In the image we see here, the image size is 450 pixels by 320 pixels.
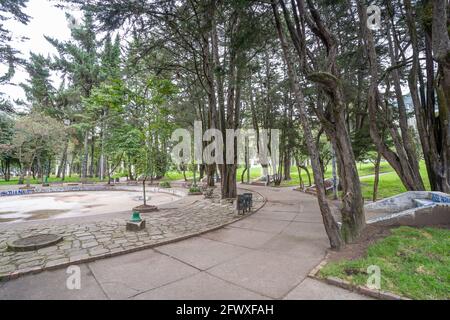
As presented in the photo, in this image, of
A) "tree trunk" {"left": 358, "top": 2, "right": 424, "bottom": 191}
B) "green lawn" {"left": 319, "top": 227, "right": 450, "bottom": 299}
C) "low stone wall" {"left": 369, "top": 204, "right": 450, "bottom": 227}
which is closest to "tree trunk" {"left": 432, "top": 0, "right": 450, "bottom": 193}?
"tree trunk" {"left": 358, "top": 2, "right": 424, "bottom": 191}

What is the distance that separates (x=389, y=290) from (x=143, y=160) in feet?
31.4

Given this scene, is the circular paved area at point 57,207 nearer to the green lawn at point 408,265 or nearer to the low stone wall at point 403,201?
the green lawn at point 408,265

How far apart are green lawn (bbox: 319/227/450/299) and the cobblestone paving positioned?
13.1 feet

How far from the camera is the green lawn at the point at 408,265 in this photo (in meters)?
3.02

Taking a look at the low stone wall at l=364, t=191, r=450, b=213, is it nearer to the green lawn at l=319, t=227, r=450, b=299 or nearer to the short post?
the green lawn at l=319, t=227, r=450, b=299

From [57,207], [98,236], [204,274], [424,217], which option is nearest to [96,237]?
[98,236]

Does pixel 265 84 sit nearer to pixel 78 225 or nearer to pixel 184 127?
pixel 184 127

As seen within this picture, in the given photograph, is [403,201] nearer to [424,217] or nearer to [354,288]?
[424,217]

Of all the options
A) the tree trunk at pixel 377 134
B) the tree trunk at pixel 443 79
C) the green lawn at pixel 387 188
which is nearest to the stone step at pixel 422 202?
the tree trunk at pixel 377 134

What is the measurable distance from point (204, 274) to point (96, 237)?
3737mm

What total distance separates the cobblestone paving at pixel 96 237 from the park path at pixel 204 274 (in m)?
0.28

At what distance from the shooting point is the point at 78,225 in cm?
704
